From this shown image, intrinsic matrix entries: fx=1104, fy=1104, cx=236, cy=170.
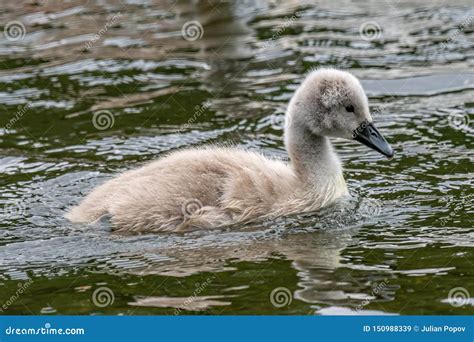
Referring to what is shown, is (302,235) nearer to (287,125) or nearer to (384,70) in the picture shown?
(287,125)

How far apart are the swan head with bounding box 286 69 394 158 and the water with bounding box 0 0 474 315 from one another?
622 mm

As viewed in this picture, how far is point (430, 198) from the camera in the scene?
9344 mm

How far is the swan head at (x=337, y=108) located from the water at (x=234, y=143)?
622 millimetres

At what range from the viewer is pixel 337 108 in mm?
9094

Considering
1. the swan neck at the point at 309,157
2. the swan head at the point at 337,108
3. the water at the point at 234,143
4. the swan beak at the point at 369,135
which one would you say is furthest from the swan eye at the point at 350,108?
the water at the point at 234,143

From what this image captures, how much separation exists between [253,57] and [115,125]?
285cm

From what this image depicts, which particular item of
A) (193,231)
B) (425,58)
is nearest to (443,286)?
(193,231)

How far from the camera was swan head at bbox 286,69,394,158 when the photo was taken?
905cm

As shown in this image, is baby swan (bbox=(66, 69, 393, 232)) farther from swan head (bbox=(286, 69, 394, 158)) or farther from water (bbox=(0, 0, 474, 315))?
water (bbox=(0, 0, 474, 315))

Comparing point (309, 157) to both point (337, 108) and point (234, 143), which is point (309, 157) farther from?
point (234, 143)

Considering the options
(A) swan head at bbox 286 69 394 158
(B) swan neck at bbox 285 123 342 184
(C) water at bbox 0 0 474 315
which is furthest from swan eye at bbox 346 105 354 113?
(C) water at bbox 0 0 474 315

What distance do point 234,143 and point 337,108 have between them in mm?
2060

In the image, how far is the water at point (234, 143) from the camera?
7617 millimetres

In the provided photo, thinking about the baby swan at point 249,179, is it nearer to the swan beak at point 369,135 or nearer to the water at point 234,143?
the swan beak at point 369,135
